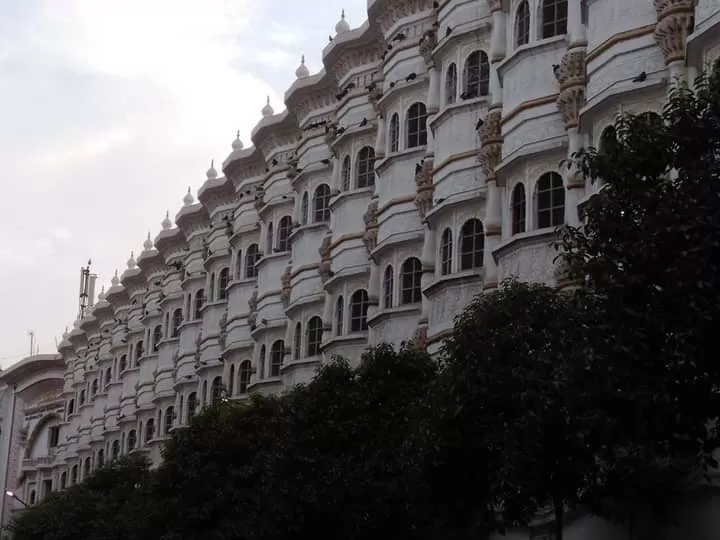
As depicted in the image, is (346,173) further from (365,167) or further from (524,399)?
(524,399)

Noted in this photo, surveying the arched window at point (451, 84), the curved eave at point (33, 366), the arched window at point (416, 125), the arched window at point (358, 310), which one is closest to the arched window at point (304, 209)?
the arched window at point (358, 310)

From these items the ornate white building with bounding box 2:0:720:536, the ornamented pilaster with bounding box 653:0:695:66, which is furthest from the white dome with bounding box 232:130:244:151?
the ornamented pilaster with bounding box 653:0:695:66

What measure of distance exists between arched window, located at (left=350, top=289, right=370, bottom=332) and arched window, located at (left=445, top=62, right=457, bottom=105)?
679cm

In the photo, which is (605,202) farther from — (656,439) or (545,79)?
(545,79)

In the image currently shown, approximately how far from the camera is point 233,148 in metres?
52.0

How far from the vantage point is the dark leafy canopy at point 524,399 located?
16.4 m

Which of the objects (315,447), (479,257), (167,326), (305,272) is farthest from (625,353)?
(167,326)

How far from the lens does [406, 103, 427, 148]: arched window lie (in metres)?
34.6

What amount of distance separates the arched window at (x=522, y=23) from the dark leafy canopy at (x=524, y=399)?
9.43 m

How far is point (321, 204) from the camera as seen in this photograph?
42.1 metres

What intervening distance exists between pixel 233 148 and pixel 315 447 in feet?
90.2

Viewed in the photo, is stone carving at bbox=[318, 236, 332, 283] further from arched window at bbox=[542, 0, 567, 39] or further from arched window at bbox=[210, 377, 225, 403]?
arched window at bbox=[542, 0, 567, 39]

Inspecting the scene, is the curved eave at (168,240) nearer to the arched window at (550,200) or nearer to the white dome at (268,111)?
the white dome at (268,111)

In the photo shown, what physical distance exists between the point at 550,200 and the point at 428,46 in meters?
8.25
